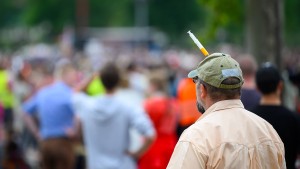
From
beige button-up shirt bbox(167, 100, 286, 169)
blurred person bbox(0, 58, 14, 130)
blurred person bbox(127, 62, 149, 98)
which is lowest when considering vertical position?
blurred person bbox(0, 58, 14, 130)

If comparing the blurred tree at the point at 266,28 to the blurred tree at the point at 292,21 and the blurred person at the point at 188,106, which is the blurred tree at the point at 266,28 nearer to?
the blurred person at the point at 188,106

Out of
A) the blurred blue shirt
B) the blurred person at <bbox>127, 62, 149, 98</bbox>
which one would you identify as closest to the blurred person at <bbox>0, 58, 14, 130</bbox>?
the blurred person at <bbox>127, 62, 149, 98</bbox>

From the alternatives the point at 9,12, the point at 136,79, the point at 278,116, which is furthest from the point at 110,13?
the point at 278,116

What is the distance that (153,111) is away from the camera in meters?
11.0

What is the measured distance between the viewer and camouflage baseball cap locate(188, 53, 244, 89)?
523 cm

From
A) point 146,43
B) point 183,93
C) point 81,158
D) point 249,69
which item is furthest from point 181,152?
point 146,43

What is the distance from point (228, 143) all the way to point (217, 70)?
1.44 feet

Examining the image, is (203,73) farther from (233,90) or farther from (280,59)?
(280,59)

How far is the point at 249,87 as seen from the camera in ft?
31.2

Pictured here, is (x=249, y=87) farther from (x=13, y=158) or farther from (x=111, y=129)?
(x=13, y=158)

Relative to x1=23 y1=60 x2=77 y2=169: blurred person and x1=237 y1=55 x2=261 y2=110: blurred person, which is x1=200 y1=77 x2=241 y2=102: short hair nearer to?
x1=237 y1=55 x2=261 y2=110: blurred person

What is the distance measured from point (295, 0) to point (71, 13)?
43.5m

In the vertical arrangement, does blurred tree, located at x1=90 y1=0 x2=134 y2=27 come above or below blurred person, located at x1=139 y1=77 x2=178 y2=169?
below

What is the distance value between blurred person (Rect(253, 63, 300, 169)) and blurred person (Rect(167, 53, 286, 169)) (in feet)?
6.60
